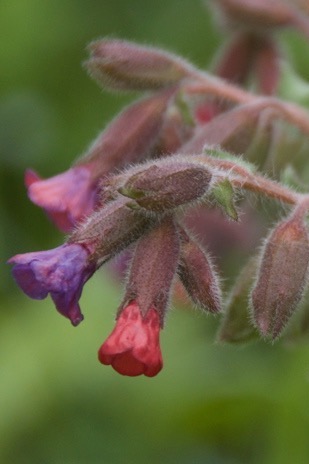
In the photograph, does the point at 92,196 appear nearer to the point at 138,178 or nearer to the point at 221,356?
the point at 138,178

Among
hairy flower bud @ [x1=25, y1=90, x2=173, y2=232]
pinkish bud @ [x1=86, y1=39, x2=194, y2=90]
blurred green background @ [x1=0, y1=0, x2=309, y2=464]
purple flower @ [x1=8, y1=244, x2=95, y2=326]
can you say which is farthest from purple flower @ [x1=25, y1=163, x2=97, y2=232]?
blurred green background @ [x1=0, y1=0, x2=309, y2=464]

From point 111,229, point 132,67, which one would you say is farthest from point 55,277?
point 132,67

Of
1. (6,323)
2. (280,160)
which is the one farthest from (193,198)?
(6,323)

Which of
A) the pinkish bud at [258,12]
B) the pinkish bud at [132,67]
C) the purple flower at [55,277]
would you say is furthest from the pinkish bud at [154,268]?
the pinkish bud at [258,12]

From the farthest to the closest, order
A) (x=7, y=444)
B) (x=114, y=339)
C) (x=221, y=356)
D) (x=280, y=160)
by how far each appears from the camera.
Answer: (x=221, y=356) < (x=7, y=444) < (x=280, y=160) < (x=114, y=339)

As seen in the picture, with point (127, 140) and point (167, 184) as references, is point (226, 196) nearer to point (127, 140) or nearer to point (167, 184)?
point (167, 184)

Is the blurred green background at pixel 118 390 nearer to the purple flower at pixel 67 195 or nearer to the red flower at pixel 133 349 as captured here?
the purple flower at pixel 67 195

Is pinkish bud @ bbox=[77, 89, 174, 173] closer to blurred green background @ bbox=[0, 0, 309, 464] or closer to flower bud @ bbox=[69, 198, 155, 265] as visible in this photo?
flower bud @ bbox=[69, 198, 155, 265]
